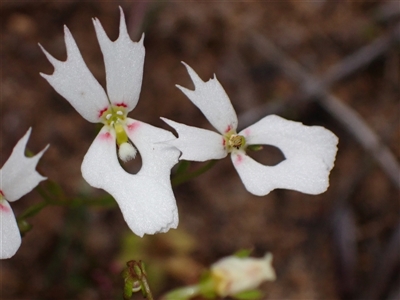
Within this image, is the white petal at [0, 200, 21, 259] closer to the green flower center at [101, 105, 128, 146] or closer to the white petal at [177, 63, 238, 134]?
the green flower center at [101, 105, 128, 146]

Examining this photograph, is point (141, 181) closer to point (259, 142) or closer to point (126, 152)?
point (126, 152)

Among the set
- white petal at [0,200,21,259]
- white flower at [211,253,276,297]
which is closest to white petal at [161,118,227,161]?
white petal at [0,200,21,259]

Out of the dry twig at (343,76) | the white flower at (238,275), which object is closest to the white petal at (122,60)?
the white flower at (238,275)

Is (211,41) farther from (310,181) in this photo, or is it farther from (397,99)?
(310,181)

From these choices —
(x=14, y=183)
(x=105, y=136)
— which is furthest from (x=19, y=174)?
(x=105, y=136)

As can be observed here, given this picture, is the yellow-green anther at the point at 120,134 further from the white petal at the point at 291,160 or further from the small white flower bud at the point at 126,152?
the white petal at the point at 291,160

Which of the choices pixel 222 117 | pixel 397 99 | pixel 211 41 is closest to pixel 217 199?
pixel 211 41
